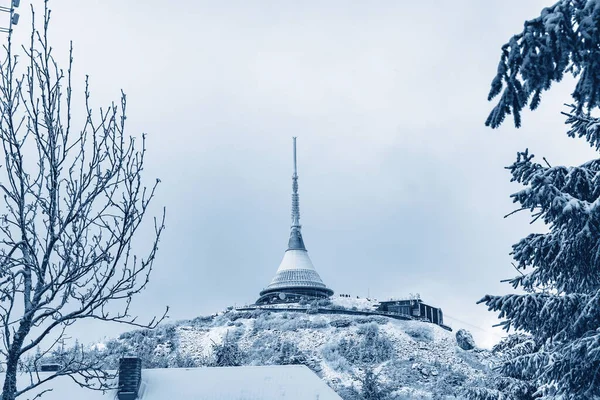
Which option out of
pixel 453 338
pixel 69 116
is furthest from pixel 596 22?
pixel 453 338

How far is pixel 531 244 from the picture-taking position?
11.7m

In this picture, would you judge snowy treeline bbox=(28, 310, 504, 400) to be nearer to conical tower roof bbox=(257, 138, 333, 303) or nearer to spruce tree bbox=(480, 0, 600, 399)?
conical tower roof bbox=(257, 138, 333, 303)

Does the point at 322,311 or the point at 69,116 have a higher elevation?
the point at 322,311

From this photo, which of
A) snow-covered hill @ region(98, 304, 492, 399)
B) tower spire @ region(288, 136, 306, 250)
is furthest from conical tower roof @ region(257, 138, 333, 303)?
snow-covered hill @ region(98, 304, 492, 399)

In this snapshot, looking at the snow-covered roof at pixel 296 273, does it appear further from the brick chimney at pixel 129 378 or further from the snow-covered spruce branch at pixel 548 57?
the snow-covered spruce branch at pixel 548 57

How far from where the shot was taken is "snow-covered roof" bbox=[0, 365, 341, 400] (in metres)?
27.0

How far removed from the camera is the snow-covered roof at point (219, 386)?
27.0 metres

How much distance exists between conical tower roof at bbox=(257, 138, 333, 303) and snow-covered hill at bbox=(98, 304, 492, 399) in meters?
13.6

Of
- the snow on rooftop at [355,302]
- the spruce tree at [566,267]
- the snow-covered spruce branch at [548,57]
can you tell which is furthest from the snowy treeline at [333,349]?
the snow-covered spruce branch at [548,57]

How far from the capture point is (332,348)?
7088 cm

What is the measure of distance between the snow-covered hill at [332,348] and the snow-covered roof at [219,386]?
98.1 ft

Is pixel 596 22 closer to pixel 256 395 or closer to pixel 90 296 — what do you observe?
pixel 90 296

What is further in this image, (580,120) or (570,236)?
(580,120)

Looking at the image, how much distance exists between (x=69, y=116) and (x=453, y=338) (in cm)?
6982
